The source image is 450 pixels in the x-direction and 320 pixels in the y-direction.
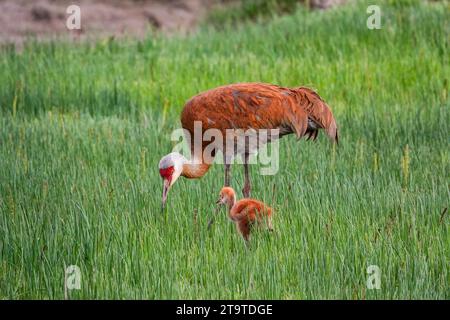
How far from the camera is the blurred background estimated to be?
1416 cm

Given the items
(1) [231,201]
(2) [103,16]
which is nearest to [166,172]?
(1) [231,201]

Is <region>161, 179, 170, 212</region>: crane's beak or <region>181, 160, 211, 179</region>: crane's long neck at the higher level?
<region>181, 160, 211, 179</region>: crane's long neck

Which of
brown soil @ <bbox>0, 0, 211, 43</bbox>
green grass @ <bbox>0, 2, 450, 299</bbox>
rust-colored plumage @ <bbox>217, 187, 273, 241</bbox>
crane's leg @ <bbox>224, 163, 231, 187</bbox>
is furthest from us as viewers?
brown soil @ <bbox>0, 0, 211, 43</bbox>

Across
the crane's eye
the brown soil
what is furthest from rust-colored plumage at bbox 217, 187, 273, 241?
the brown soil

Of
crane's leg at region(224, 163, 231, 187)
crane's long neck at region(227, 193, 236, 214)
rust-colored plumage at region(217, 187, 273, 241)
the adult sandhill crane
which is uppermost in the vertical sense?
the adult sandhill crane

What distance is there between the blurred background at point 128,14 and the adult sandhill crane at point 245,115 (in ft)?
24.1

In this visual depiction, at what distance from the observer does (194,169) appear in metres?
6.30

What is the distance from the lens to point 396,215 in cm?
566

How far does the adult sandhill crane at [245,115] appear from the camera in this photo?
6.21m

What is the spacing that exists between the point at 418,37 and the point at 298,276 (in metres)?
6.15

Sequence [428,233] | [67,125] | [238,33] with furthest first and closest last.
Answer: [238,33]
[67,125]
[428,233]

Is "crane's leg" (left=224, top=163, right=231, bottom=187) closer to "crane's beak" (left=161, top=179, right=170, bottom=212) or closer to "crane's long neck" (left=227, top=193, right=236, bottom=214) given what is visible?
"crane's beak" (left=161, top=179, right=170, bottom=212)
